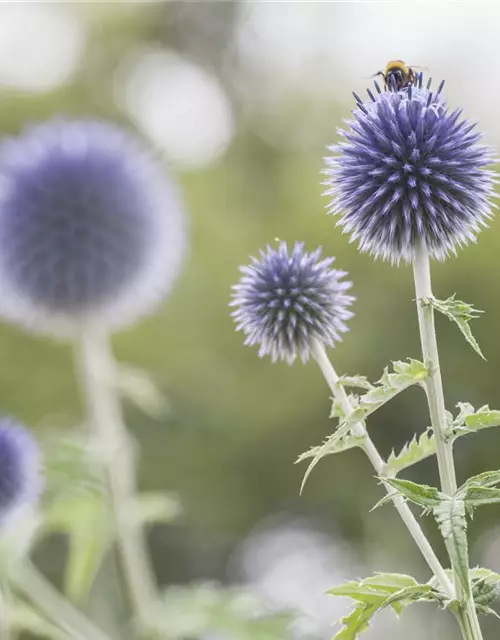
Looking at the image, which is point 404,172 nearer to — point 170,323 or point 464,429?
point 464,429

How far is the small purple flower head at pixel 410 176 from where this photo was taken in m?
0.44

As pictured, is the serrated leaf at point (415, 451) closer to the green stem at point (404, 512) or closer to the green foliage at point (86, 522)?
the green stem at point (404, 512)

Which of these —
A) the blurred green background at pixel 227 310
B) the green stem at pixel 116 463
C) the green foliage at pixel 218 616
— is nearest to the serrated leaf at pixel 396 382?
the green foliage at pixel 218 616

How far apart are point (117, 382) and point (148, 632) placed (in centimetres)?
35

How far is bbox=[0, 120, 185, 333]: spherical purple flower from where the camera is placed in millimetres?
1177

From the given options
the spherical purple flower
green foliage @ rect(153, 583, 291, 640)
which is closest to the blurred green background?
green foliage @ rect(153, 583, 291, 640)

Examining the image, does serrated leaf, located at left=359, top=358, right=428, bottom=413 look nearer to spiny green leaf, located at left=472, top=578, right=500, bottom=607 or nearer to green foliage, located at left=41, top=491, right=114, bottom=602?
spiny green leaf, located at left=472, top=578, right=500, bottom=607

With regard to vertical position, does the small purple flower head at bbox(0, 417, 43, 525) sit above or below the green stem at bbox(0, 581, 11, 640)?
above

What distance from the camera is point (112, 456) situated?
3.49ft

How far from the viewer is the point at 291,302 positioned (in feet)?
1.77

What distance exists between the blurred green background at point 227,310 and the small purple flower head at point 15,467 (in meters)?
0.45

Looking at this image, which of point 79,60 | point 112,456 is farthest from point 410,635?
point 79,60

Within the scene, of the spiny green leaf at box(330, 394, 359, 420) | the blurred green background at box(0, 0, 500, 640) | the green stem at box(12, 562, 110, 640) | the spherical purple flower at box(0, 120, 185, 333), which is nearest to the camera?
the spiny green leaf at box(330, 394, 359, 420)

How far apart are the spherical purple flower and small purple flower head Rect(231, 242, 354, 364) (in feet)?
2.26
